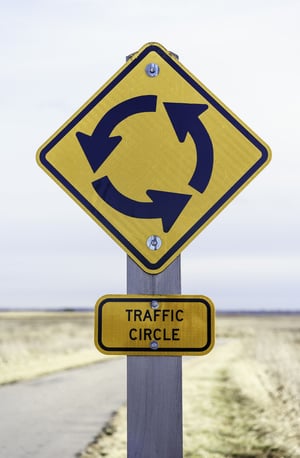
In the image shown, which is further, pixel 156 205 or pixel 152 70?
pixel 152 70

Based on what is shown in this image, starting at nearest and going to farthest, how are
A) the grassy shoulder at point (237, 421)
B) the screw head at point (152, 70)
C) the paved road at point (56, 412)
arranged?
the screw head at point (152, 70)
the grassy shoulder at point (237, 421)
the paved road at point (56, 412)

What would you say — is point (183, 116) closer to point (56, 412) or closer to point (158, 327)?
point (158, 327)

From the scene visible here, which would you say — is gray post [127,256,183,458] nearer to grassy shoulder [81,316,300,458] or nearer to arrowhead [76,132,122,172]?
arrowhead [76,132,122,172]

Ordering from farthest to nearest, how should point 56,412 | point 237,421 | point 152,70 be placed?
point 56,412 → point 237,421 → point 152,70

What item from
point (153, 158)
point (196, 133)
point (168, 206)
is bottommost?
point (168, 206)

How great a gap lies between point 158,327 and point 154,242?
311 millimetres

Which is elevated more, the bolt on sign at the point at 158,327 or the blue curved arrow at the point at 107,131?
the blue curved arrow at the point at 107,131

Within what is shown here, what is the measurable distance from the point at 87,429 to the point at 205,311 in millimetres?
7567

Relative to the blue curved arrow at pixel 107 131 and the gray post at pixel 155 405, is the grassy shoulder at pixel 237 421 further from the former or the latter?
the blue curved arrow at pixel 107 131

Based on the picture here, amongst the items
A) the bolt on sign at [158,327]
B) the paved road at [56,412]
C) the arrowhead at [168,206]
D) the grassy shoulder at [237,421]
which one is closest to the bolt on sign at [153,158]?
the arrowhead at [168,206]

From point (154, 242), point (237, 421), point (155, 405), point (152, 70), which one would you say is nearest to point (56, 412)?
point (237, 421)

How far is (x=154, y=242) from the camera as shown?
8.75ft

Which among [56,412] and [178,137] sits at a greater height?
[178,137]

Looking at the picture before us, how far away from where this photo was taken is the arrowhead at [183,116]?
8.93 ft
